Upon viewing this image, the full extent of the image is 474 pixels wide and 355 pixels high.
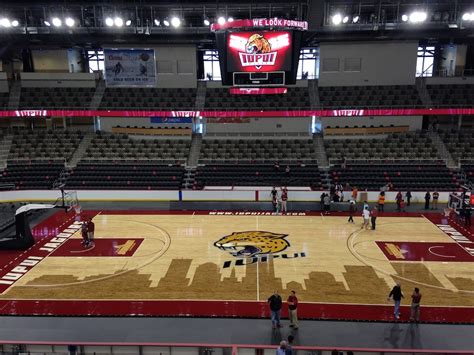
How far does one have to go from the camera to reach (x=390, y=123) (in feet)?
111

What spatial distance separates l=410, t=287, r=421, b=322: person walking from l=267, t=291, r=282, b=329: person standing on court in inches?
148

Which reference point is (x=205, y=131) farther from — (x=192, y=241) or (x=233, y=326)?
Answer: (x=233, y=326)

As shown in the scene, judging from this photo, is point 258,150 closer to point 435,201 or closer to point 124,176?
point 124,176

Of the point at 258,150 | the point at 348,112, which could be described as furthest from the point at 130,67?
the point at 348,112

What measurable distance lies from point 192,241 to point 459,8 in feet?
76.3

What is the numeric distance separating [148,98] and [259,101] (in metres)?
9.41

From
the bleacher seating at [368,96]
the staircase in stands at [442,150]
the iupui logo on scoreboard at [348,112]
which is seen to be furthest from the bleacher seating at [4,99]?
the staircase in stands at [442,150]

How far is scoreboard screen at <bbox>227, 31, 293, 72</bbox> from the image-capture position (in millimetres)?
22109

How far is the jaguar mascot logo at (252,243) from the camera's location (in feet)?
55.3

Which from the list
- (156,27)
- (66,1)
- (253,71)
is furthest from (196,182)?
(66,1)

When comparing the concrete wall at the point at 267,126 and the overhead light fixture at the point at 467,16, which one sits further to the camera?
the concrete wall at the point at 267,126

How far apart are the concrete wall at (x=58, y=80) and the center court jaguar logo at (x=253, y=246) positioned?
959 inches

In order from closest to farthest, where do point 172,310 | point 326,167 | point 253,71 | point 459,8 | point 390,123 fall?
point 172,310
point 253,71
point 459,8
point 326,167
point 390,123

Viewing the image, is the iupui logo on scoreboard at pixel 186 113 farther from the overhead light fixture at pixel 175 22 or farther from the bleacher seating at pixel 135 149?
the overhead light fixture at pixel 175 22
